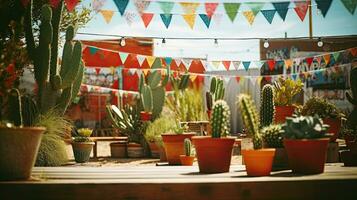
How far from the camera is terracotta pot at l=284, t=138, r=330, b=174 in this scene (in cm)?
266

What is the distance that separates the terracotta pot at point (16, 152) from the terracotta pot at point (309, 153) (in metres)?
1.73

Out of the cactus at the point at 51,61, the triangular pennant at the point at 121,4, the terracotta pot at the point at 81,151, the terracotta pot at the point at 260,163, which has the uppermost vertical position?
the triangular pennant at the point at 121,4

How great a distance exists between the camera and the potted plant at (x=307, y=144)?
2674mm

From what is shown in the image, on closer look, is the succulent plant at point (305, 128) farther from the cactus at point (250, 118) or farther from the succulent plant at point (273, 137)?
the succulent plant at point (273, 137)

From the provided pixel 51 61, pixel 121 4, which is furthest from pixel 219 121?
pixel 121 4

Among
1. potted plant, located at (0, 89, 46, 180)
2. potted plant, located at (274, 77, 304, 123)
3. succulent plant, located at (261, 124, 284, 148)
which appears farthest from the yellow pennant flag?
potted plant, located at (0, 89, 46, 180)

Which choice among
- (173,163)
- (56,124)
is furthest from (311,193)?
(56,124)

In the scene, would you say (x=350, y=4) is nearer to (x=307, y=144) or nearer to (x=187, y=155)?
(x=187, y=155)

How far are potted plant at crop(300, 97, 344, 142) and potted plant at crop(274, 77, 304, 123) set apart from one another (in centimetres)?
30

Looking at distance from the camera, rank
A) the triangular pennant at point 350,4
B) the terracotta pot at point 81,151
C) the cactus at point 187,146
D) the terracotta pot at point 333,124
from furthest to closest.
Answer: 1. the terracotta pot at point 81,151
2. the triangular pennant at point 350,4
3. the cactus at point 187,146
4. the terracotta pot at point 333,124

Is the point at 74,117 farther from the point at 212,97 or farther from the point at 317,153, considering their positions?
the point at 317,153

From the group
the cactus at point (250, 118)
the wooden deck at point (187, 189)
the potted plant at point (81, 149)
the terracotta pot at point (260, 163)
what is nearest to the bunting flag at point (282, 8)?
the potted plant at point (81, 149)

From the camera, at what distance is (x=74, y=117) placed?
59.8ft

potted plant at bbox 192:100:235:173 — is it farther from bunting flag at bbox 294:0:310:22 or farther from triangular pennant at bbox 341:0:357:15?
bunting flag at bbox 294:0:310:22
